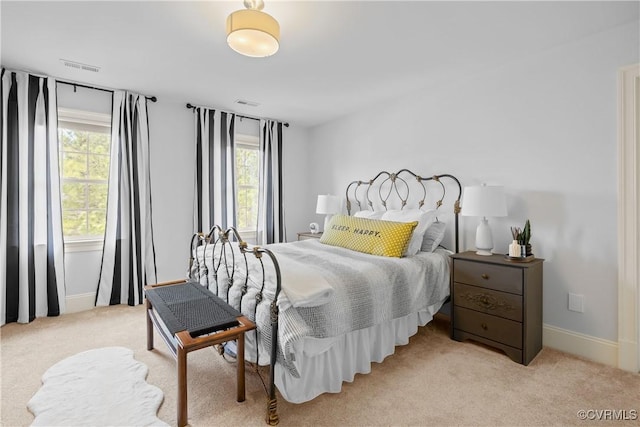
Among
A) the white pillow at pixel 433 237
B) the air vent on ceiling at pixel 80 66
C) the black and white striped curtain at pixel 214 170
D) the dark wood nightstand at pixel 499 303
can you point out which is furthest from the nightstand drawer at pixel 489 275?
the air vent on ceiling at pixel 80 66

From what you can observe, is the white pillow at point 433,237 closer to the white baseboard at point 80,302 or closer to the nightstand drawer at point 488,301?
the nightstand drawer at point 488,301

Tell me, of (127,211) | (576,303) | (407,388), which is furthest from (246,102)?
(576,303)

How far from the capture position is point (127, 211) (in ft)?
11.9

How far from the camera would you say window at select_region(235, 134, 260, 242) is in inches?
182

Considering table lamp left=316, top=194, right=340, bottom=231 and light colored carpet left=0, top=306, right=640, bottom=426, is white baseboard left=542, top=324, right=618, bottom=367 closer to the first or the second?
light colored carpet left=0, top=306, right=640, bottom=426

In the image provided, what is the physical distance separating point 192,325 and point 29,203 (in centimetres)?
259

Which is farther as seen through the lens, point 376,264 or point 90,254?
point 90,254

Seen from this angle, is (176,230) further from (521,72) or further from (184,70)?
(521,72)

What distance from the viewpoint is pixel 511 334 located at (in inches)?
92.4

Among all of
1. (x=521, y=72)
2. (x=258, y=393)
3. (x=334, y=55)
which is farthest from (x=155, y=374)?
(x=521, y=72)

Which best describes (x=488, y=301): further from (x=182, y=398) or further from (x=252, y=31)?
(x=252, y=31)

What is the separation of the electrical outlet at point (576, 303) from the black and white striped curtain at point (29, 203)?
4.69 m

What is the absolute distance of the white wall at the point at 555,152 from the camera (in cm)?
232

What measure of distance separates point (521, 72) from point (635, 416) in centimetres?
255
